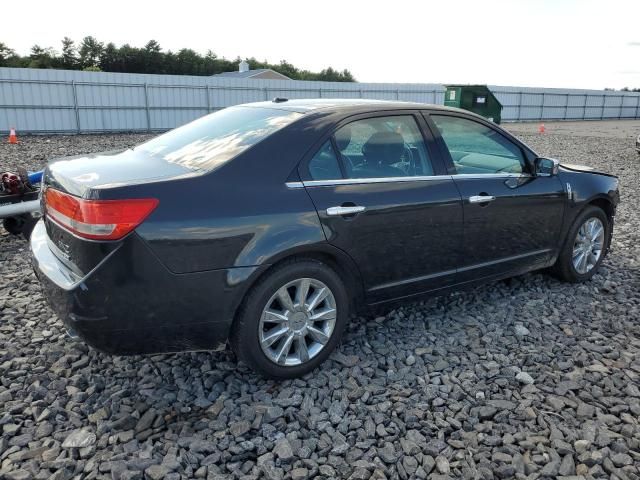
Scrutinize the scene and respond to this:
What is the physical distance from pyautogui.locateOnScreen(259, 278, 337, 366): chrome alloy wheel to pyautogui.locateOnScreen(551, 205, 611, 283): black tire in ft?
8.23

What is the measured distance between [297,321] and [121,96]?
2031 cm

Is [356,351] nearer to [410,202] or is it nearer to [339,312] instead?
[339,312]

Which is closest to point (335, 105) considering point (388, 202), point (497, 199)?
point (388, 202)

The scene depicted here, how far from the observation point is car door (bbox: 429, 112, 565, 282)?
152 inches

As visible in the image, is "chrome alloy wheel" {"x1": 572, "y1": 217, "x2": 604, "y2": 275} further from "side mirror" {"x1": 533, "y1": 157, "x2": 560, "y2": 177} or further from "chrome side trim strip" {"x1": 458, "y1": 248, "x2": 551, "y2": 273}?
"side mirror" {"x1": 533, "y1": 157, "x2": 560, "y2": 177}

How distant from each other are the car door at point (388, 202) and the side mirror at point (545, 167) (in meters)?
1.00

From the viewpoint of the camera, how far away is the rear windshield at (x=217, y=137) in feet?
10.2

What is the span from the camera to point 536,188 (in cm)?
428

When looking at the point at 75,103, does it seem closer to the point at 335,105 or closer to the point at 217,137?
the point at 217,137

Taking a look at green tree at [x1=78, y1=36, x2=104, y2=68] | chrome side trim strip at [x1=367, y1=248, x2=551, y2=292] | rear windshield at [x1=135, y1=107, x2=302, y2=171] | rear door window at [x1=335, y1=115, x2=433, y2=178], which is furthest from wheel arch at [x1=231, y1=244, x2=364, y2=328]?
green tree at [x1=78, y1=36, x2=104, y2=68]

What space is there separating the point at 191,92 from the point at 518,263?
20.4 m

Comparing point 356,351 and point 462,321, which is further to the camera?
point 462,321

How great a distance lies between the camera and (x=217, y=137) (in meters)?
3.42

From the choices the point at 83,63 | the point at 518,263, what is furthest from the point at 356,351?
the point at 83,63
